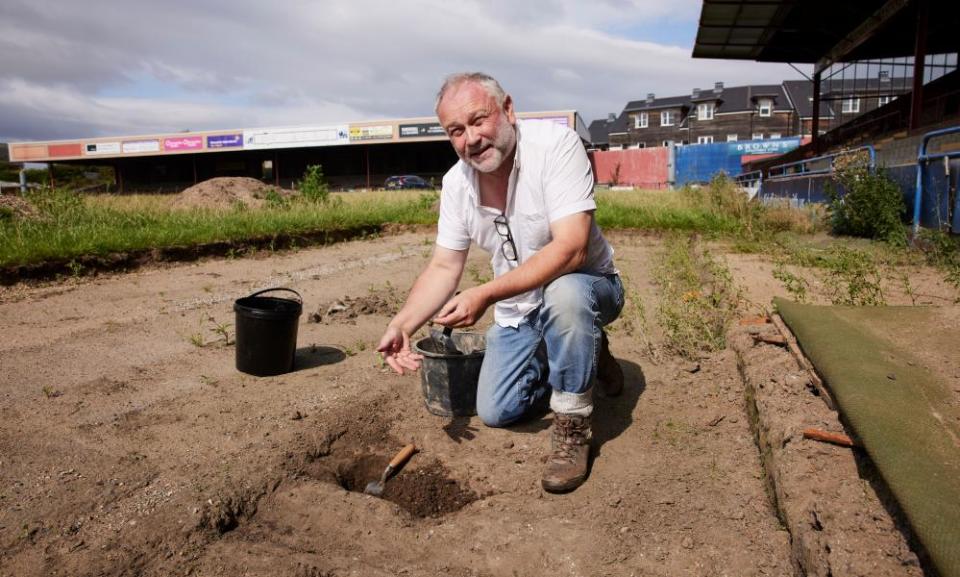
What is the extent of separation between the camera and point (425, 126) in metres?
36.8

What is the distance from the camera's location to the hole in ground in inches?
104

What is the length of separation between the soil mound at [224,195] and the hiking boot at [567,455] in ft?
38.0

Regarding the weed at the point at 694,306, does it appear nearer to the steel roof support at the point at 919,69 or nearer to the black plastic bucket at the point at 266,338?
the black plastic bucket at the point at 266,338

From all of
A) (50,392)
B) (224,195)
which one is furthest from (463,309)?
(224,195)

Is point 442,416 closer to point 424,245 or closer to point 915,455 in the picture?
point 915,455

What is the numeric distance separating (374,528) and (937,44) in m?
21.7

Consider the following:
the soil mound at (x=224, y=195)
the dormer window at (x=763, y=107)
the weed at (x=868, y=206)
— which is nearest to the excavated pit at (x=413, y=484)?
the weed at (x=868, y=206)

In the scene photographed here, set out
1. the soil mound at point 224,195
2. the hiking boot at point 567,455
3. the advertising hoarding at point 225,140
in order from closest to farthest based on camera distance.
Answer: the hiking boot at point 567,455, the soil mound at point 224,195, the advertising hoarding at point 225,140

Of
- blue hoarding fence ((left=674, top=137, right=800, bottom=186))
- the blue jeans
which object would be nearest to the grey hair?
the blue jeans

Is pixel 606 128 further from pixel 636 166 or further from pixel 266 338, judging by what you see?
pixel 266 338

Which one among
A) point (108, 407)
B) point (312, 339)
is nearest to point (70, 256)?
point (312, 339)

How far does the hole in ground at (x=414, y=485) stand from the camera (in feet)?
8.63

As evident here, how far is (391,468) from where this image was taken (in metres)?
2.80

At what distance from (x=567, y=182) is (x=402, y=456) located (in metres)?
1.40
